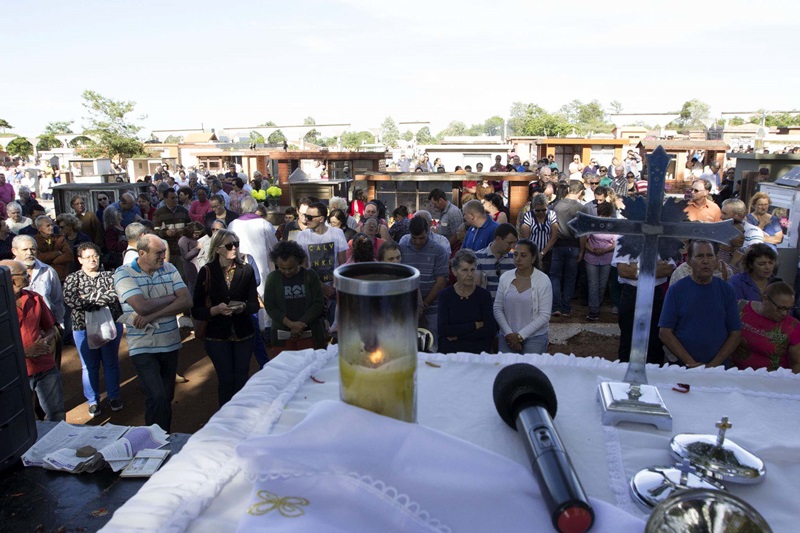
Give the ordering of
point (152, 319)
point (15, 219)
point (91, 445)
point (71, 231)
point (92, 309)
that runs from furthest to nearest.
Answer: point (15, 219)
point (71, 231)
point (92, 309)
point (152, 319)
point (91, 445)

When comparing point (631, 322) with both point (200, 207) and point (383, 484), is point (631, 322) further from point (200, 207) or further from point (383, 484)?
point (200, 207)

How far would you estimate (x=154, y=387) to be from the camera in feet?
14.9

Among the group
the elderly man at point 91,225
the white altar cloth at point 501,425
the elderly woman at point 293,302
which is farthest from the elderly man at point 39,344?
the elderly man at point 91,225

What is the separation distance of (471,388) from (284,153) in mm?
17418

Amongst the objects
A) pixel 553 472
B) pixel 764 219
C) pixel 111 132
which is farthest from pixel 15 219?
pixel 111 132

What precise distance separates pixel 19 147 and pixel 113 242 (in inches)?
2072

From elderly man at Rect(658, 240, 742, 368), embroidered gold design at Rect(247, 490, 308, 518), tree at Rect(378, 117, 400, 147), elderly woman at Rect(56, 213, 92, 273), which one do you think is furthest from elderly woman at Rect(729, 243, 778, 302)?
tree at Rect(378, 117, 400, 147)

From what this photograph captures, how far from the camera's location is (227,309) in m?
4.78

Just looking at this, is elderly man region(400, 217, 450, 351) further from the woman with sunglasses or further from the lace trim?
the lace trim

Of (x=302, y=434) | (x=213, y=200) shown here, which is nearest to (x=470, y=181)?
(x=213, y=200)

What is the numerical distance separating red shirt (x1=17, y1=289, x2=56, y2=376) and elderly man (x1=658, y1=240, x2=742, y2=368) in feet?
Result: 16.1

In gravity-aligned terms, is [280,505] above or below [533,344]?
above

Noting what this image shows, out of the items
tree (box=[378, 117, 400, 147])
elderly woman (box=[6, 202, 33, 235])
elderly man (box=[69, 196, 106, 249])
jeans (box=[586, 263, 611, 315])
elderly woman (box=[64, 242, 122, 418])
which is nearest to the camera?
elderly woman (box=[64, 242, 122, 418])

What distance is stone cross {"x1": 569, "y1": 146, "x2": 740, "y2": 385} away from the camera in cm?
202
